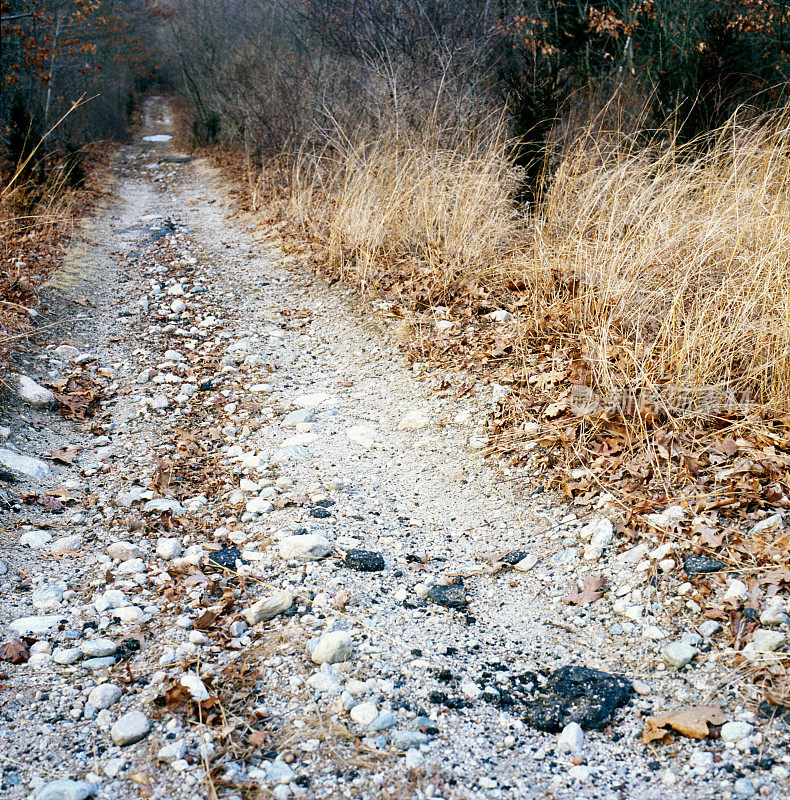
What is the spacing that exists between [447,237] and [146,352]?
2.54 m

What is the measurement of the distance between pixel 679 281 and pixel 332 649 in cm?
280

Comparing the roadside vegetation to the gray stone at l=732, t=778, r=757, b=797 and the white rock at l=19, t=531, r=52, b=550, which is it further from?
the gray stone at l=732, t=778, r=757, b=797

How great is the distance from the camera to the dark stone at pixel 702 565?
2.40 m

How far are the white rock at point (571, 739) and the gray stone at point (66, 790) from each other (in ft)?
4.22

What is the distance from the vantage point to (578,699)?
2.01 m

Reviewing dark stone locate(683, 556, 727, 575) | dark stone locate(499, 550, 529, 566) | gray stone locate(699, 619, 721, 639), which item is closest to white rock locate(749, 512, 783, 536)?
dark stone locate(683, 556, 727, 575)

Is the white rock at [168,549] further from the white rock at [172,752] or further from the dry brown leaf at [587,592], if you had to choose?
the dry brown leaf at [587,592]

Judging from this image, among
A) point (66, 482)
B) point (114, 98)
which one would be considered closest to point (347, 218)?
point (66, 482)

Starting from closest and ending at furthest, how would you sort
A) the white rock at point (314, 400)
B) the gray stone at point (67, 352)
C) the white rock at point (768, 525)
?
the white rock at point (768, 525) → the white rock at point (314, 400) → the gray stone at point (67, 352)

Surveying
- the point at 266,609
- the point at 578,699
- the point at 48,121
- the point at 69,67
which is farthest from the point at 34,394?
the point at 69,67

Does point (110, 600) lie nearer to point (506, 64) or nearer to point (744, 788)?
point (744, 788)

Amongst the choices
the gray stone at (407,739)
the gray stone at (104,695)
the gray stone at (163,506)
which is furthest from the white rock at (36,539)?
the gray stone at (407,739)

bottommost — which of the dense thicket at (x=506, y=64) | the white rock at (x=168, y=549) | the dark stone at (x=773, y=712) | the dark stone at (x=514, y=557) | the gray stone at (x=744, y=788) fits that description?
the white rock at (x=168, y=549)

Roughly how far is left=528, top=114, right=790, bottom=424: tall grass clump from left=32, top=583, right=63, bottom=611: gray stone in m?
2.62
